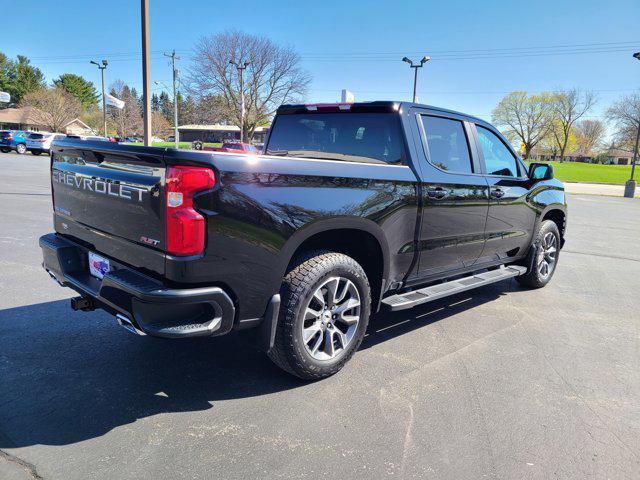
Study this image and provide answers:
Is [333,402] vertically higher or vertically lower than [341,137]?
lower

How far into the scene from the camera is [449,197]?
413cm

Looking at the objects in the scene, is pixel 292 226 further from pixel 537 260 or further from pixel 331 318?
pixel 537 260

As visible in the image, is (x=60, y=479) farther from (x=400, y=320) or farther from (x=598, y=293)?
(x=598, y=293)

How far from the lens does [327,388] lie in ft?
10.7

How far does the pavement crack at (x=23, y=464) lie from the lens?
2277 mm

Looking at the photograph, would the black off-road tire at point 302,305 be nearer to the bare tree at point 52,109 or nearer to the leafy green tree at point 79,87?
the bare tree at point 52,109

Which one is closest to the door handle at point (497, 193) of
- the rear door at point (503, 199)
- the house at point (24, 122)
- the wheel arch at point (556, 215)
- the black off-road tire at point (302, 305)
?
the rear door at point (503, 199)

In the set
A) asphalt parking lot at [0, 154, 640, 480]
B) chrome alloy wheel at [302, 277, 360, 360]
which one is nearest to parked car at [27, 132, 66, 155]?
asphalt parking lot at [0, 154, 640, 480]

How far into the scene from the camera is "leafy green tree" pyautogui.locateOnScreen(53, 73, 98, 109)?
9594 cm

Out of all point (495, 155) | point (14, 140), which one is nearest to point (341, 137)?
point (495, 155)

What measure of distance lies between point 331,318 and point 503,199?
2.58 meters

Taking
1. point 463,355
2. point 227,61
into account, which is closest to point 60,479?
point 463,355

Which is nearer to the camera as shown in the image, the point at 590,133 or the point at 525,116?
the point at 525,116

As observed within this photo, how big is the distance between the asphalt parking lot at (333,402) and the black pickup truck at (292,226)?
1.42 ft
